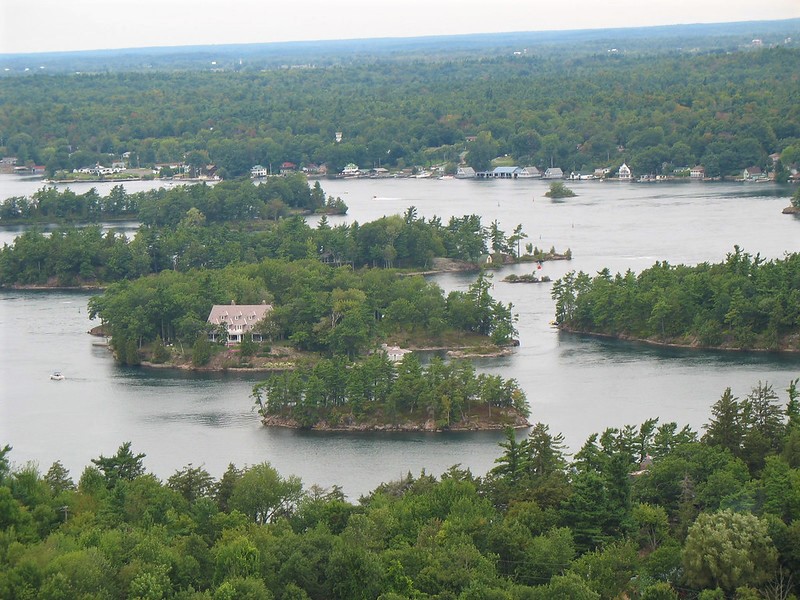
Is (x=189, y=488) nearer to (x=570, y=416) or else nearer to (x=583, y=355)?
(x=570, y=416)

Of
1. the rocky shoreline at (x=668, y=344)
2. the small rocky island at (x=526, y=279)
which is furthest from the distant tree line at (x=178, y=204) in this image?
the rocky shoreline at (x=668, y=344)

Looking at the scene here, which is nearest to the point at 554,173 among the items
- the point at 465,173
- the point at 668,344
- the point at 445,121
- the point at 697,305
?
the point at 465,173

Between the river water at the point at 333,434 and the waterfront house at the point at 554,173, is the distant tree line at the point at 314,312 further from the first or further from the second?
the waterfront house at the point at 554,173

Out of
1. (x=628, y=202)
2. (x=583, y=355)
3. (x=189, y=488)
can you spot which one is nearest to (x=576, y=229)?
(x=628, y=202)

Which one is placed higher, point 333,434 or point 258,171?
point 333,434

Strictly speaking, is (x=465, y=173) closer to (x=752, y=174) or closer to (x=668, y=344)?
(x=752, y=174)

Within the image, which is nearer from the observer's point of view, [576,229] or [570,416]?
[570,416]

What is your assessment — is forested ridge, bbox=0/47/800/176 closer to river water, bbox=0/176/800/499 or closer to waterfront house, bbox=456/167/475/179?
waterfront house, bbox=456/167/475/179

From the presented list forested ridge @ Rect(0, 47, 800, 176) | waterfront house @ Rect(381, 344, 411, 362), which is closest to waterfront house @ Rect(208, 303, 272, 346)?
waterfront house @ Rect(381, 344, 411, 362)
